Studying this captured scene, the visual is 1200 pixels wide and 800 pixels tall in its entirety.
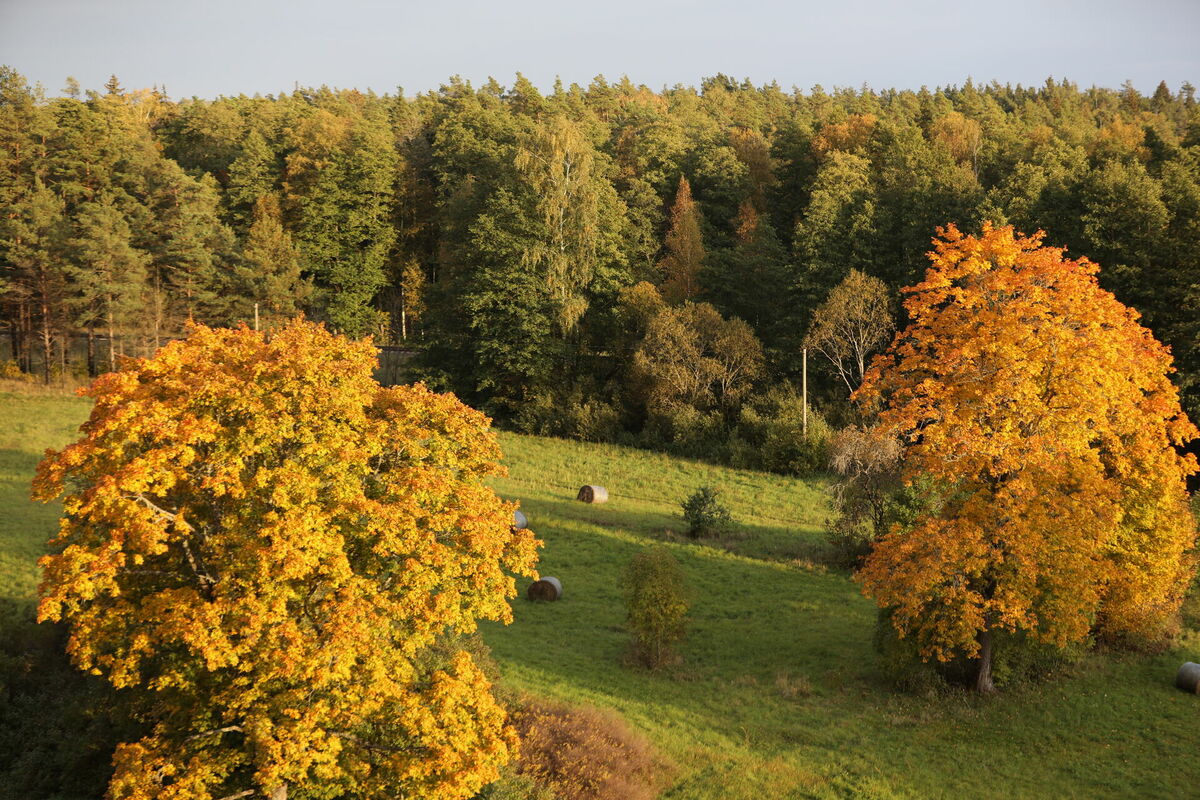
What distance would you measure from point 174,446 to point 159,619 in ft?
8.33

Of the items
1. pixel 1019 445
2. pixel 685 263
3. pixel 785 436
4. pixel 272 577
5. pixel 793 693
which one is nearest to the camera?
pixel 272 577

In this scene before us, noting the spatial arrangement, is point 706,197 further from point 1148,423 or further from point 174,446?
point 174,446

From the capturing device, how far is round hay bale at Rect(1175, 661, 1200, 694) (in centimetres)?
2195

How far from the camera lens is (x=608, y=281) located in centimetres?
5988

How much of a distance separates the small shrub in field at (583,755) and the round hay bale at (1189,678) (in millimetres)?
14841

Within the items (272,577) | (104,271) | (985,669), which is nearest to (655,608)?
(985,669)

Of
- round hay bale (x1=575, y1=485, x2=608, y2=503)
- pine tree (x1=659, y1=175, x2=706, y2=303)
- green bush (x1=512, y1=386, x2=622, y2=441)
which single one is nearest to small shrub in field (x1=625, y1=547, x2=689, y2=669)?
round hay bale (x1=575, y1=485, x2=608, y2=503)

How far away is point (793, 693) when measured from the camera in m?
23.3

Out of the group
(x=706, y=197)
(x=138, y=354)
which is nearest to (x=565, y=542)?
(x=138, y=354)

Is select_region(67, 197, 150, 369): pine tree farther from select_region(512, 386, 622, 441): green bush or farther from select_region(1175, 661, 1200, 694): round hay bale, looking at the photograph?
select_region(1175, 661, 1200, 694): round hay bale

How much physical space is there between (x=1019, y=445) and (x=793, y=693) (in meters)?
9.23

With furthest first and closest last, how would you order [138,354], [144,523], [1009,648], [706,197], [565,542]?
1. [706,197]
2. [138,354]
3. [565,542]
4. [1009,648]
5. [144,523]

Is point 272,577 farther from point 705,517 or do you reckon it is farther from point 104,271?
point 104,271

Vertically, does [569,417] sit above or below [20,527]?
above
